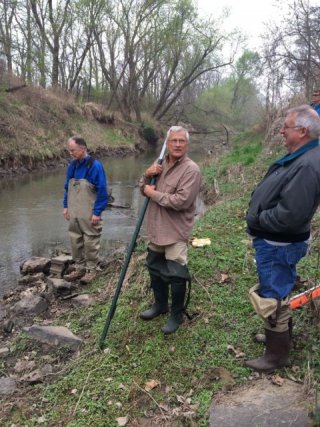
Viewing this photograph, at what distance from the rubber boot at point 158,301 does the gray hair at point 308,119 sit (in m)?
2.01

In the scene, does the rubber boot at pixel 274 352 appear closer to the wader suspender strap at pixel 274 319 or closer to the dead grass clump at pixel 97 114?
the wader suspender strap at pixel 274 319

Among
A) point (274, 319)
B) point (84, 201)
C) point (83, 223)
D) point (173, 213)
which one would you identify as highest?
point (173, 213)

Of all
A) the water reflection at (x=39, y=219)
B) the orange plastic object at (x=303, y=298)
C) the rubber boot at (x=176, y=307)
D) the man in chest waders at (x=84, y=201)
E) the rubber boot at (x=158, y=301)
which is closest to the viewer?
the orange plastic object at (x=303, y=298)

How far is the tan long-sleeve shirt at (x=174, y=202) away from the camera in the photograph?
12.0 feet

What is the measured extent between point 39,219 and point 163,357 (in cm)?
703

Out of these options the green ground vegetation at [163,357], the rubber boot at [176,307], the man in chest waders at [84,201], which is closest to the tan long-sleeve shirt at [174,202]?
the rubber boot at [176,307]

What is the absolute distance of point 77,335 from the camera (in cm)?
438

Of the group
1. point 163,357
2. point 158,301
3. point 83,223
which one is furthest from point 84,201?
point 163,357

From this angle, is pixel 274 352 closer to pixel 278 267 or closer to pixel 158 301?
pixel 278 267

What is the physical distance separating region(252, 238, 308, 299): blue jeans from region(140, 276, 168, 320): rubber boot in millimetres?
1206

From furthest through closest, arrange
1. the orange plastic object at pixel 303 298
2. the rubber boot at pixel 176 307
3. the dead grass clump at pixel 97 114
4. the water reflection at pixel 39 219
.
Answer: the dead grass clump at pixel 97 114
the water reflection at pixel 39 219
the rubber boot at pixel 176 307
the orange plastic object at pixel 303 298

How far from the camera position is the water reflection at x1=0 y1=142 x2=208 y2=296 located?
25.4 feet

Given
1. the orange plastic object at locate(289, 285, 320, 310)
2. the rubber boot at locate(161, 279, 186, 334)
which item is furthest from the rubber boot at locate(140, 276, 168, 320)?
the orange plastic object at locate(289, 285, 320, 310)

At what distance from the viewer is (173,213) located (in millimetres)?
3818
